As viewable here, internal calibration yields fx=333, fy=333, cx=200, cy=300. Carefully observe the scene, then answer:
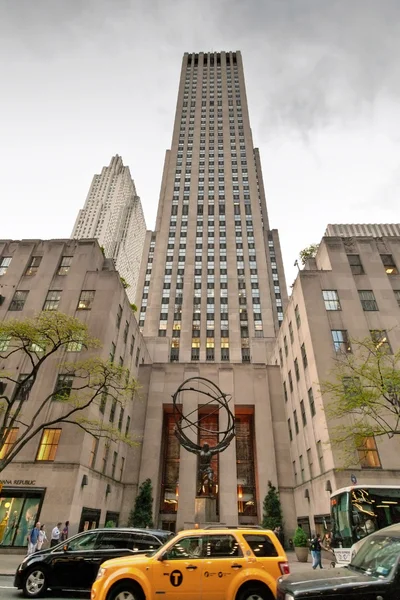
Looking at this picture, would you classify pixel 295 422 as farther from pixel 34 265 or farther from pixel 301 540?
pixel 34 265

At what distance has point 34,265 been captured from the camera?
1412 inches

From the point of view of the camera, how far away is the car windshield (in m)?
5.74

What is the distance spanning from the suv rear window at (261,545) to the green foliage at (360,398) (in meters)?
13.7

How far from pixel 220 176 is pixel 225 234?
70.3 ft

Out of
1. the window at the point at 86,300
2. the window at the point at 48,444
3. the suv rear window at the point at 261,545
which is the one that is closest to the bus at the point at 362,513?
the suv rear window at the point at 261,545

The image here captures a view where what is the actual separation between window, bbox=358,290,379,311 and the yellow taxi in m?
29.2

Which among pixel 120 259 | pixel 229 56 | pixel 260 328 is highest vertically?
pixel 229 56

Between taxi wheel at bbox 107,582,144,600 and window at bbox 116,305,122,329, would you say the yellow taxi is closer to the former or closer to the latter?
taxi wheel at bbox 107,582,144,600

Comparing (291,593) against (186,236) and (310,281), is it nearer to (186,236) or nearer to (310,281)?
(310,281)

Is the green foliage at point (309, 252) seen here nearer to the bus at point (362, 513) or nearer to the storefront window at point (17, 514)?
the bus at point (362, 513)

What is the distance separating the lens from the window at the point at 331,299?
33031 mm

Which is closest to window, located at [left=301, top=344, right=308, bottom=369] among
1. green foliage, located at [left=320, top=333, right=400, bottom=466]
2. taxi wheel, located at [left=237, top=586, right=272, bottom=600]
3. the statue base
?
green foliage, located at [left=320, top=333, right=400, bottom=466]

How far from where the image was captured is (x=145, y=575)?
778 cm

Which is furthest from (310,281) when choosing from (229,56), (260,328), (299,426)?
(229,56)
